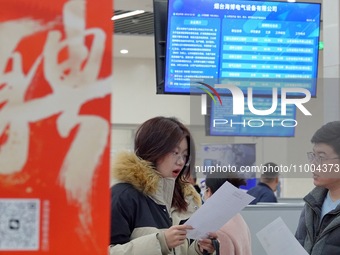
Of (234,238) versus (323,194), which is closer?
(323,194)

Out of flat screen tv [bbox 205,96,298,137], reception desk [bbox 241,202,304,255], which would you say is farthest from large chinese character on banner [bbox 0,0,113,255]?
reception desk [bbox 241,202,304,255]

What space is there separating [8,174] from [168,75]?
321 centimetres

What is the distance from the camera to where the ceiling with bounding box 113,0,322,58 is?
8.87 meters

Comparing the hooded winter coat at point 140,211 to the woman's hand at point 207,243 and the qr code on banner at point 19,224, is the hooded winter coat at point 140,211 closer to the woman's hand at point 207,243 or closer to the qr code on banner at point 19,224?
the woman's hand at point 207,243

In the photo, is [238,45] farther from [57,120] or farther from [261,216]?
[57,120]

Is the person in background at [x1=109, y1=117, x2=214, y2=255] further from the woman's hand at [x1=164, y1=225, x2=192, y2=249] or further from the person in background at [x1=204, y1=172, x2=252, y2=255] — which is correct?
the person in background at [x1=204, y1=172, x2=252, y2=255]

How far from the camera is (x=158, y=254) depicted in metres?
2.49

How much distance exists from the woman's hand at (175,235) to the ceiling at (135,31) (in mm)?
6143

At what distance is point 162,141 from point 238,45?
71.3 inches

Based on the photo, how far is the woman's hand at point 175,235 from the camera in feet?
8.07

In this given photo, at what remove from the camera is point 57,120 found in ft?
3.38

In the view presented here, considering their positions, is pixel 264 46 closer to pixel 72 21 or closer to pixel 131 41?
pixel 72 21

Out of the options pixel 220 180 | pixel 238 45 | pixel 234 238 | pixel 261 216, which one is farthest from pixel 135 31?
pixel 234 238

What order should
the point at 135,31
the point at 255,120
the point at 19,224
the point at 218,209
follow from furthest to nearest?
1. the point at 135,31
2. the point at 255,120
3. the point at 218,209
4. the point at 19,224
